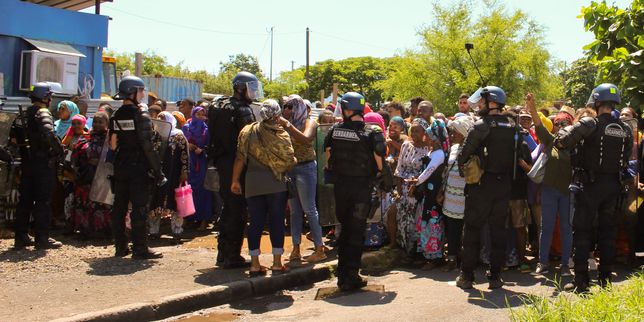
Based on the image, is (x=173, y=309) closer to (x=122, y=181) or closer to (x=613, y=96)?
(x=122, y=181)

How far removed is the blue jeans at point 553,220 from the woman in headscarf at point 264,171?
2849 millimetres

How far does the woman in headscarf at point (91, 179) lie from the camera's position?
32.7 ft

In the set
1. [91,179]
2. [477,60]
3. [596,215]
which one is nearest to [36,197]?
[91,179]

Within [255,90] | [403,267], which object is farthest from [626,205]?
[255,90]

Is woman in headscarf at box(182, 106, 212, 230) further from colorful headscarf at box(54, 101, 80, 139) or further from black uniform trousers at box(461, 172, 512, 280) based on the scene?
black uniform trousers at box(461, 172, 512, 280)

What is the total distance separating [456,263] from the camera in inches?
350

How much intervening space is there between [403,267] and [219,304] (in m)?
2.61

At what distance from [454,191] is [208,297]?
291 cm

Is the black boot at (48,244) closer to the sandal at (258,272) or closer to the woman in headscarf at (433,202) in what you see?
the sandal at (258,272)

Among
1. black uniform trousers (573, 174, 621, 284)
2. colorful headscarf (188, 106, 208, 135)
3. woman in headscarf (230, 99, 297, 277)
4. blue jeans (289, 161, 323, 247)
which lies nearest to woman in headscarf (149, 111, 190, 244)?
colorful headscarf (188, 106, 208, 135)

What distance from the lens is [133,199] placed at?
8797 mm

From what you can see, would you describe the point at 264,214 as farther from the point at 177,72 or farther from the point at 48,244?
the point at 177,72

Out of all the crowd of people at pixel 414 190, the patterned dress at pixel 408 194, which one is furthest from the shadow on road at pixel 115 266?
the patterned dress at pixel 408 194

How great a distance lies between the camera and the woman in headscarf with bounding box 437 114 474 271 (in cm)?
849
